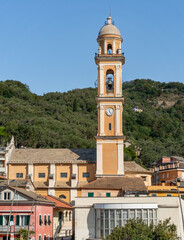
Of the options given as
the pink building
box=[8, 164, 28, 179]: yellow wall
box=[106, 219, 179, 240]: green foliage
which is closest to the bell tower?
box=[8, 164, 28, 179]: yellow wall

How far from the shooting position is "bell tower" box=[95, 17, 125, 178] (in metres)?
70.4

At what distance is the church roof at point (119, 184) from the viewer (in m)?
63.7

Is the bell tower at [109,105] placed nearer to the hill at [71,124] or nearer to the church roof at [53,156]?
the church roof at [53,156]

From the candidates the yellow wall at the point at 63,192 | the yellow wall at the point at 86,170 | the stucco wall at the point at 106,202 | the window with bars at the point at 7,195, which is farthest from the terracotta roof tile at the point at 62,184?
the stucco wall at the point at 106,202

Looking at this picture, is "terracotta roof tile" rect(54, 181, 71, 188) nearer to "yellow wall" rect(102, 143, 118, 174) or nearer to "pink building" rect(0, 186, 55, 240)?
"yellow wall" rect(102, 143, 118, 174)

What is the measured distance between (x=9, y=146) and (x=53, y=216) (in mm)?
19618

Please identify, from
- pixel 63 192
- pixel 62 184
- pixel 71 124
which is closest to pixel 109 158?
pixel 62 184

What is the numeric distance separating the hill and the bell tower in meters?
28.8

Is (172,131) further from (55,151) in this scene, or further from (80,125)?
(55,151)

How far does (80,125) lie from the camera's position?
13675 centimetres

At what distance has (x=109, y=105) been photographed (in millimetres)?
72188

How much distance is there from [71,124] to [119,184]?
72.4 m

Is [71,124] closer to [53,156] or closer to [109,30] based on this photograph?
[53,156]

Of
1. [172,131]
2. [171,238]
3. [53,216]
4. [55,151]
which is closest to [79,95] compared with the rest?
[172,131]
